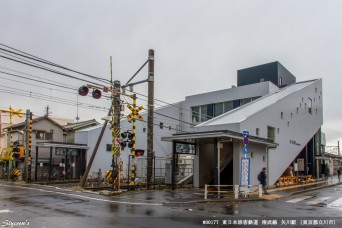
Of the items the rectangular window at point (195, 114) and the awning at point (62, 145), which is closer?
the awning at point (62, 145)

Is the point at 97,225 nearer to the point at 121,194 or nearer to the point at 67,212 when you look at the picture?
the point at 67,212

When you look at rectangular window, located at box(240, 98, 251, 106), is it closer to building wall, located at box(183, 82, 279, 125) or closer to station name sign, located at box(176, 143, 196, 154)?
building wall, located at box(183, 82, 279, 125)

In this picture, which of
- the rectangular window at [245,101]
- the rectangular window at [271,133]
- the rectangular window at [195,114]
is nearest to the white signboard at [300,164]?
the rectangular window at [245,101]

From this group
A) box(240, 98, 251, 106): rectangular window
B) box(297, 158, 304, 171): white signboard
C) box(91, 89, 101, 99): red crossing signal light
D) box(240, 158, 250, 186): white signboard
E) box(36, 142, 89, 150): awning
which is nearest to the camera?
box(91, 89, 101, 99): red crossing signal light

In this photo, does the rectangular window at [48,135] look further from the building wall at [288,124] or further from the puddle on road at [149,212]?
the puddle on road at [149,212]

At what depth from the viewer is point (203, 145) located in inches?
1049

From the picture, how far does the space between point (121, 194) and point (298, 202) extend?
10.2 m

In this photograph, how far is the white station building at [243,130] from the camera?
77.6 feet

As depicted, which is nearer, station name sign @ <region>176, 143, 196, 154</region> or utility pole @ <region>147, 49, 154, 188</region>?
utility pole @ <region>147, 49, 154, 188</region>

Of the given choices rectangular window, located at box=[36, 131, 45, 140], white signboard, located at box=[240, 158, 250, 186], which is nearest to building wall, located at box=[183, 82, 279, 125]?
rectangular window, located at box=[36, 131, 45, 140]

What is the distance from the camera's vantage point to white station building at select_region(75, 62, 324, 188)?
2366cm

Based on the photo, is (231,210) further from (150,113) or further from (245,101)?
(245,101)

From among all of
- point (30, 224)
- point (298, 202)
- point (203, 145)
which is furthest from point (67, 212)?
point (203, 145)

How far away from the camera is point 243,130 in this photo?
2470 cm
